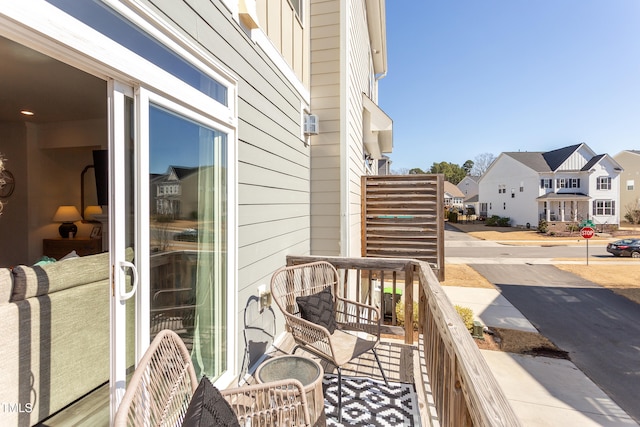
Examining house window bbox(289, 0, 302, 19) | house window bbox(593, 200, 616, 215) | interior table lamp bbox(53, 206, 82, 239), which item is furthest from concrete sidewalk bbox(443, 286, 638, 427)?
house window bbox(593, 200, 616, 215)

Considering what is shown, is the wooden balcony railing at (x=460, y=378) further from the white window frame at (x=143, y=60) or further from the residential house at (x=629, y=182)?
the residential house at (x=629, y=182)

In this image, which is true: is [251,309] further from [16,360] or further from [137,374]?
[137,374]

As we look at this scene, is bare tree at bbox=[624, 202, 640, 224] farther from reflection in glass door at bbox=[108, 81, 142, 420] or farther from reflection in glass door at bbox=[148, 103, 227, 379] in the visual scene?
reflection in glass door at bbox=[108, 81, 142, 420]

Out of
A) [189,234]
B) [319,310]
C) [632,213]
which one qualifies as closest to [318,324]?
[319,310]

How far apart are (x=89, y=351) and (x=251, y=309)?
1.08 meters

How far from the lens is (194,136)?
6.14 ft

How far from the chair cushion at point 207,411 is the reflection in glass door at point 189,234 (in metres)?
0.65

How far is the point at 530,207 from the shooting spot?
25.2 meters

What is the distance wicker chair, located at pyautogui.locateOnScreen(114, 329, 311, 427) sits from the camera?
1059mm

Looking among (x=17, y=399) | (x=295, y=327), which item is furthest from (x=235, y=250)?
(x=17, y=399)

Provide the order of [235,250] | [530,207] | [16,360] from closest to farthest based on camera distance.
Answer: [16,360] → [235,250] → [530,207]

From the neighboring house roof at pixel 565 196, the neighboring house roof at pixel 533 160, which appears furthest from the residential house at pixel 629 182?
the neighboring house roof at pixel 533 160

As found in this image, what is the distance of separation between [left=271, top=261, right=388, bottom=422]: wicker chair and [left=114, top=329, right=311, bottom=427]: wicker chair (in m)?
0.84

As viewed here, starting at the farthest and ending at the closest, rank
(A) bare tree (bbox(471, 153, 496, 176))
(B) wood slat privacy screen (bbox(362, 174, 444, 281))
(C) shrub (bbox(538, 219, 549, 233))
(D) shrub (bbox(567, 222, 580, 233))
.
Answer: (A) bare tree (bbox(471, 153, 496, 176)) → (C) shrub (bbox(538, 219, 549, 233)) → (D) shrub (bbox(567, 222, 580, 233)) → (B) wood slat privacy screen (bbox(362, 174, 444, 281))
